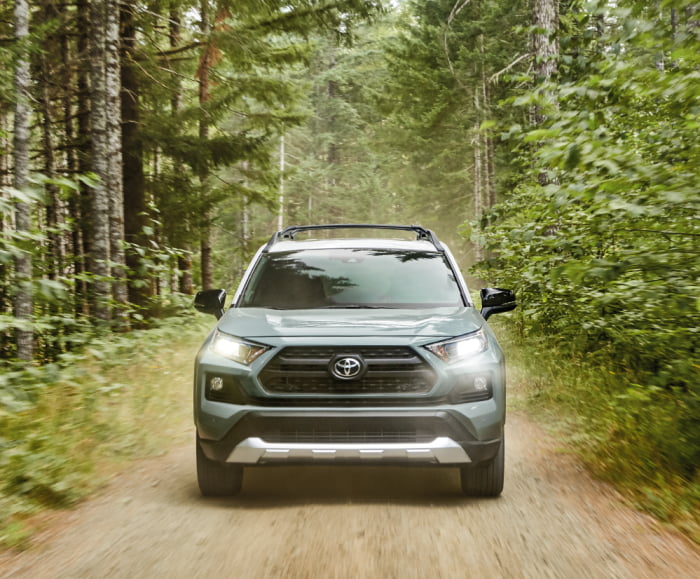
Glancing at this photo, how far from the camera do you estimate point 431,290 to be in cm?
566

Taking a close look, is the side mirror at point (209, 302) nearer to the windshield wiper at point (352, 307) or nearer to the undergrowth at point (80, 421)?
the windshield wiper at point (352, 307)

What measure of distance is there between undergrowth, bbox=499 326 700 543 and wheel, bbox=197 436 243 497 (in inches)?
109

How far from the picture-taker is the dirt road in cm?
361

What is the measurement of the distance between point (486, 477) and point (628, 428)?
1.72 m

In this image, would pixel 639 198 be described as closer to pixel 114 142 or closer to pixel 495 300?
pixel 495 300

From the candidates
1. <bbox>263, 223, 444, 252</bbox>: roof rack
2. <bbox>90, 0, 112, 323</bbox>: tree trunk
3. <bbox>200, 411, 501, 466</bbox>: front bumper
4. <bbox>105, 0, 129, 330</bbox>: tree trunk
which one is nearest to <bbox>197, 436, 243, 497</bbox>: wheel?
<bbox>200, 411, 501, 466</bbox>: front bumper

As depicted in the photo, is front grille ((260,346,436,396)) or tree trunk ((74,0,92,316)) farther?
tree trunk ((74,0,92,316))

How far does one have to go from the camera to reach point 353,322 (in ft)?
15.6

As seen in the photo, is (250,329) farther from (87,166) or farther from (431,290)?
(87,166)

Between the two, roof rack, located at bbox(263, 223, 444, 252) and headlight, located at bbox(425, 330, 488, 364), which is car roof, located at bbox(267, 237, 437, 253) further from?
headlight, located at bbox(425, 330, 488, 364)

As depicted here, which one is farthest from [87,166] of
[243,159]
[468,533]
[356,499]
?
[468,533]

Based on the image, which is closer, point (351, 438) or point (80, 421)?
point (351, 438)

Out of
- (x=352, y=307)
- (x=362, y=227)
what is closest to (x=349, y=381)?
(x=352, y=307)

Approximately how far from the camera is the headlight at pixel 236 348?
452cm
